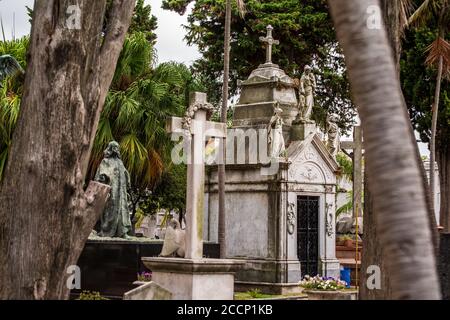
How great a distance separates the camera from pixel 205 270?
10891 mm

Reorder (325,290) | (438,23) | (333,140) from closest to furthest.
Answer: (325,290)
(438,23)
(333,140)

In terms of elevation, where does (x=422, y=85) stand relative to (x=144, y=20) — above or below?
below

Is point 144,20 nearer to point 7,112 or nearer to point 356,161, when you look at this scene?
point 7,112

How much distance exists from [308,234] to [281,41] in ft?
39.4

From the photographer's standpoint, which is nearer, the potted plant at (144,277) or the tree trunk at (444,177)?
the potted plant at (144,277)

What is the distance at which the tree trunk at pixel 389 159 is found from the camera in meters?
3.98


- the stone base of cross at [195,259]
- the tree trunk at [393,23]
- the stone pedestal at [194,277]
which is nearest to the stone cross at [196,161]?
the stone base of cross at [195,259]

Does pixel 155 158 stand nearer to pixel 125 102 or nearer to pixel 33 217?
pixel 125 102

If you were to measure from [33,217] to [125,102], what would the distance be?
15.5 meters

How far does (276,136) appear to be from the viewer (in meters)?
17.5

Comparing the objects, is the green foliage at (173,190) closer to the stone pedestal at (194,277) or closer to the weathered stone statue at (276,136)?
the weathered stone statue at (276,136)

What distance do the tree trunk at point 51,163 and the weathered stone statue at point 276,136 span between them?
10.4 m

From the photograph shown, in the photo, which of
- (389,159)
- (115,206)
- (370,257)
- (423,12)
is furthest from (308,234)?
(389,159)
